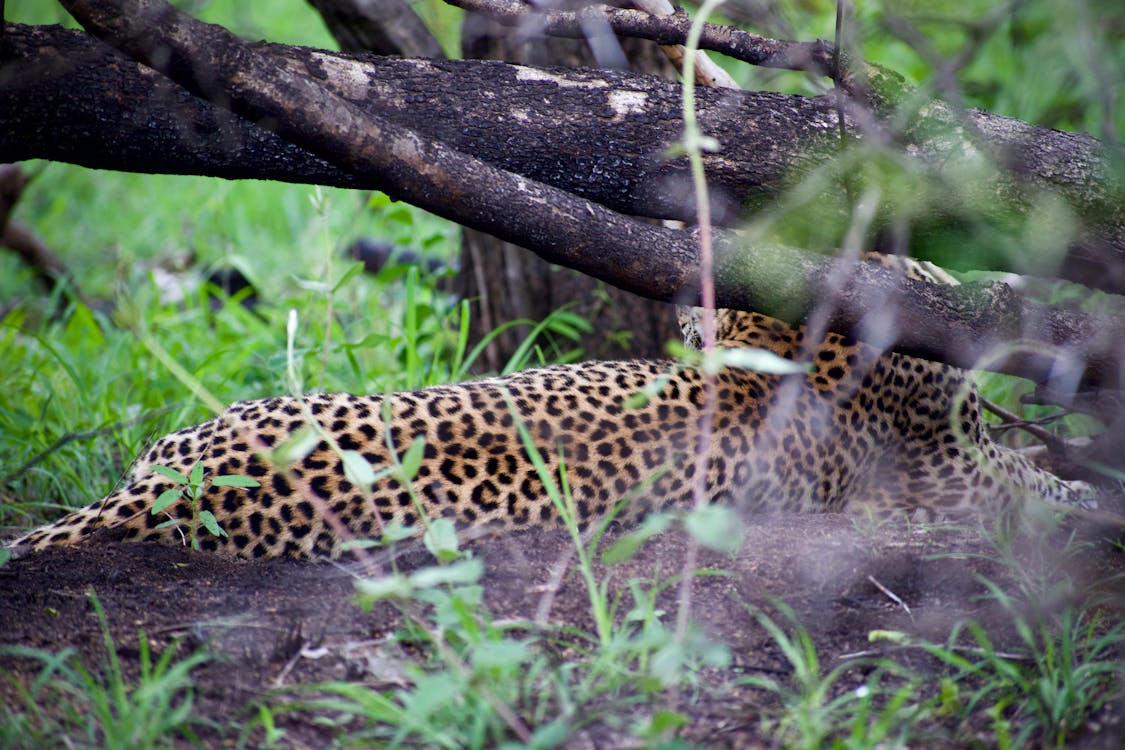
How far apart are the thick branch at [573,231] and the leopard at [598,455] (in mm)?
289

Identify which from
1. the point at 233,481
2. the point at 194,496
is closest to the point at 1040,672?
the point at 233,481

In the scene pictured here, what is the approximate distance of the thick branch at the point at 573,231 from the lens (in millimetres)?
2455

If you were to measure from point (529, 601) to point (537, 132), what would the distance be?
1366 mm

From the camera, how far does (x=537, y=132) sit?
3195 millimetres

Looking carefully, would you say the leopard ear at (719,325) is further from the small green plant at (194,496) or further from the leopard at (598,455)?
the small green plant at (194,496)

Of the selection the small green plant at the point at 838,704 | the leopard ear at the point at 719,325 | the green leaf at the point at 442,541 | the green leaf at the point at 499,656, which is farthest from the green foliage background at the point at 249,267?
the small green plant at the point at 838,704

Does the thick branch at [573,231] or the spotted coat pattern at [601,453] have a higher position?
the thick branch at [573,231]

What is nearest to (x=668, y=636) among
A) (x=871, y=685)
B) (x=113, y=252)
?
(x=871, y=685)

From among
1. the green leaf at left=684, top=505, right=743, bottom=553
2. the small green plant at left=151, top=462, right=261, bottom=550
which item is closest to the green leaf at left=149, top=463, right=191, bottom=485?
the small green plant at left=151, top=462, right=261, bottom=550

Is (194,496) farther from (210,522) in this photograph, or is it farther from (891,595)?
(891,595)

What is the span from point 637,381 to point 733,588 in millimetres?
1203

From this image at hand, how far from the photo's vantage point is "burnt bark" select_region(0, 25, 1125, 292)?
2.97 metres

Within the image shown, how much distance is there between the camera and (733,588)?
9.19 feet

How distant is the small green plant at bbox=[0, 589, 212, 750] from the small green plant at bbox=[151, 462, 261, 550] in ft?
2.23
